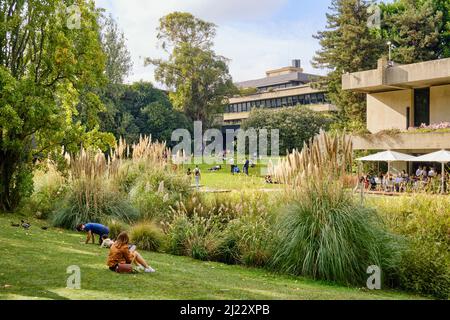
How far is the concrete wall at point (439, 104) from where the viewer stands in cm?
3219

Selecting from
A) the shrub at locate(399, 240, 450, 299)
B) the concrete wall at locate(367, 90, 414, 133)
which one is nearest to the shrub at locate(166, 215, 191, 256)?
the shrub at locate(399, 240, 450, 299)

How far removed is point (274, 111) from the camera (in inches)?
2111

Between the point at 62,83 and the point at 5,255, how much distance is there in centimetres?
921

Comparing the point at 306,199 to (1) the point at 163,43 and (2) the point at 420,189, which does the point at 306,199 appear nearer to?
(2) the point at 420,189

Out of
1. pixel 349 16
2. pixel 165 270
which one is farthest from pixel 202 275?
pixel 349 16

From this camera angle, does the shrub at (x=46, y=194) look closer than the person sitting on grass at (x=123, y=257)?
No

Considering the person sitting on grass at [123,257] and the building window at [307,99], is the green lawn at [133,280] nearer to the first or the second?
the person sitting on grass at [123,257]

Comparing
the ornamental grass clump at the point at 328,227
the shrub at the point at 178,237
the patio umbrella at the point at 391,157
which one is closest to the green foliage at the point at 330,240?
the ornamental grass clump at the point at 328,227

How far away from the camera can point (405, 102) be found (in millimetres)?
34531

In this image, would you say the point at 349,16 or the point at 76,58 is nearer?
the point at 76,58

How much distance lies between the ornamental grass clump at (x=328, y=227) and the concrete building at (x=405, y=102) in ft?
69.3

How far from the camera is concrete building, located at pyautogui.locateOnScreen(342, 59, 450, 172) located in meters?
30.0

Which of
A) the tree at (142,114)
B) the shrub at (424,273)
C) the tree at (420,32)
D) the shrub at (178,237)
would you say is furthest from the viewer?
the tree at (142,114)

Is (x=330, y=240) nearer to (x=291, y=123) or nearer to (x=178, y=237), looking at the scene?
(x=178, y=237)
